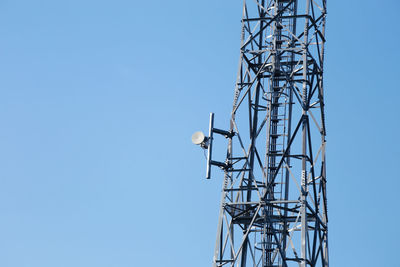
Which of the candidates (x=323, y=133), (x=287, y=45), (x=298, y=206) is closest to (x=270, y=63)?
(x=287, y=45)

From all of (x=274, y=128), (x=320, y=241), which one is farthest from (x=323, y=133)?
(x=320, y=241)

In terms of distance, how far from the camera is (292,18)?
46.2 meters

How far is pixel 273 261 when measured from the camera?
43.0m

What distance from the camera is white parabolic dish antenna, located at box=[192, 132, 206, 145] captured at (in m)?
43.5

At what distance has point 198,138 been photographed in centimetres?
4369

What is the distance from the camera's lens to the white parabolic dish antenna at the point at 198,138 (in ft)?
143

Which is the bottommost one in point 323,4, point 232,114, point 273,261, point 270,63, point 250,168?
point 273,261

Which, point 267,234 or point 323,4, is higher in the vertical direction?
point 323,4

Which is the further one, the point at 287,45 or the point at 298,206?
the point at 287,45

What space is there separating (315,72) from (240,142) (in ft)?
17.6

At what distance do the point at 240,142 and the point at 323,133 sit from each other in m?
4.42

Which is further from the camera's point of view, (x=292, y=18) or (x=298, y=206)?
(x=292, y=18)

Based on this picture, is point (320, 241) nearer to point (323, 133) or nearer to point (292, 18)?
point (323, 133)

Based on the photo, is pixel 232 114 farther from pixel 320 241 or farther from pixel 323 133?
pixel 320 241
